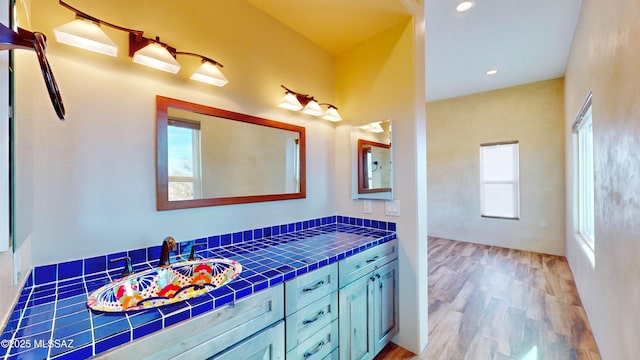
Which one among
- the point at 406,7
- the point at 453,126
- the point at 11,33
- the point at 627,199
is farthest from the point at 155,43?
the point at 453,126

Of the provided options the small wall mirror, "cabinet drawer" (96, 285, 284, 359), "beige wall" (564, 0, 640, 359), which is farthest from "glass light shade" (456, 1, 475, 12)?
"cabinet drawer" (96, 285, 284, 359)

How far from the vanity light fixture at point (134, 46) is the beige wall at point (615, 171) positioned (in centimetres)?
213

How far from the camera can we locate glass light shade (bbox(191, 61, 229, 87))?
156cm

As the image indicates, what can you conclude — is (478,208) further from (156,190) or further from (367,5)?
(156,190)

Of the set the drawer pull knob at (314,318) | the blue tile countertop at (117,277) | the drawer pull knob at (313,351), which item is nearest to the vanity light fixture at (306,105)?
the blue tile countertop at (117,277)

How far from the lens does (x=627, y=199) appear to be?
1287 mm

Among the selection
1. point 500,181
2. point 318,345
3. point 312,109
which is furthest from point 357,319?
point 500,181

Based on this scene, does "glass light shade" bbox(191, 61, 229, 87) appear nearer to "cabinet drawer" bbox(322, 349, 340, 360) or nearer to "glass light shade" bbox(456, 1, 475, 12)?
"cabinet drawer" bbox(322, 349, 340, 360)

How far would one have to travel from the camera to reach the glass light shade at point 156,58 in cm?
133

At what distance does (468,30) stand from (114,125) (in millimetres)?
3346

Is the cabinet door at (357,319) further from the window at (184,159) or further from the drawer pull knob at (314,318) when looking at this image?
the window at (184,159)

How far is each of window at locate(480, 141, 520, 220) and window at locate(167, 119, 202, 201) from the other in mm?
5088

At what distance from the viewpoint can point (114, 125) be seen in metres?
1.34

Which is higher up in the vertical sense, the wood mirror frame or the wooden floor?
the wood mirror frame
